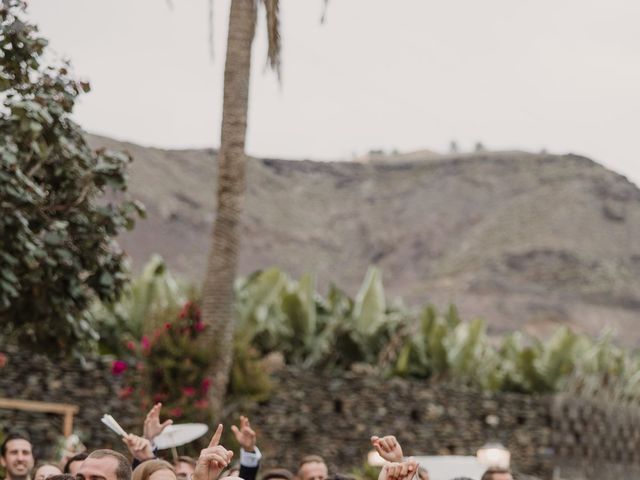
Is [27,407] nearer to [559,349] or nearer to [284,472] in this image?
[284,472]

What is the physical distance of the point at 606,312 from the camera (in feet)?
206

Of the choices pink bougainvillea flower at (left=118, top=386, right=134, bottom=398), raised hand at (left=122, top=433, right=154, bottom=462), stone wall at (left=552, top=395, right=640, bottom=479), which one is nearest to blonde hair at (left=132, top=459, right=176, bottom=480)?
raised hand at (left=122, top=433, right=154, bottom=462)

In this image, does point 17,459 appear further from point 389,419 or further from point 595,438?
point 595,438

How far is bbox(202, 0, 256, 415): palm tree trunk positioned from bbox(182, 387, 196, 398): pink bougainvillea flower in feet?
0.95

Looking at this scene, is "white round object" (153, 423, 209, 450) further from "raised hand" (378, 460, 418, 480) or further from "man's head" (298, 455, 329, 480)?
"raised hand" (378, 460, 418, 480)

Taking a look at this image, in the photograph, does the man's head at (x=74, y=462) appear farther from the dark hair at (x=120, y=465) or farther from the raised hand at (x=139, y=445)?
the dark hair at (x=120, y=465)

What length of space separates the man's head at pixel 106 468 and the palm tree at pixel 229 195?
36.7 ft

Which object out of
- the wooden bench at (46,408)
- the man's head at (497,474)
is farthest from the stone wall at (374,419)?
the man's head at (497,474)

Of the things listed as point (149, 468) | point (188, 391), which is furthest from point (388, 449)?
point (188, 391)

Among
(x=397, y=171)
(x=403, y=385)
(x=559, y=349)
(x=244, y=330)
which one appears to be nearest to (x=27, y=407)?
(x=244, y=330)

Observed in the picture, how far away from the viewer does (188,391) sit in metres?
16.7

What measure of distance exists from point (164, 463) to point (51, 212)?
212 inches

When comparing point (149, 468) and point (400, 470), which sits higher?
point (400, 470)

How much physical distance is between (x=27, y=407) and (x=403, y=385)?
7382 millimetres
